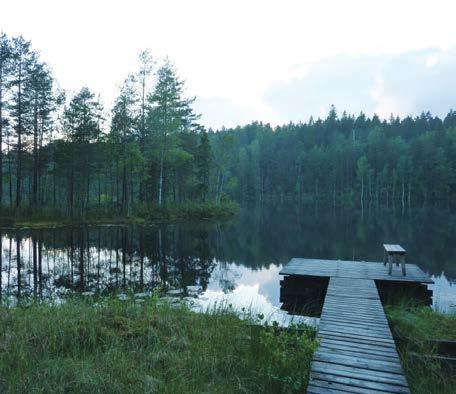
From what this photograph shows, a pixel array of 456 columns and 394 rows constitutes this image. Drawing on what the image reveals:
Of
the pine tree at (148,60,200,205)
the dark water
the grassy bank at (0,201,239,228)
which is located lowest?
the dark water

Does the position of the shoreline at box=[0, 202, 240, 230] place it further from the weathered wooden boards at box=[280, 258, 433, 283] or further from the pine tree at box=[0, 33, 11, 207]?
the weathered wooden boards at box=[280, 258, 433, 283]

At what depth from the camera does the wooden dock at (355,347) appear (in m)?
4.12

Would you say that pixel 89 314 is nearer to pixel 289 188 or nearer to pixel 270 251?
pixel 270 251

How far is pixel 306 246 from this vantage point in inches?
826

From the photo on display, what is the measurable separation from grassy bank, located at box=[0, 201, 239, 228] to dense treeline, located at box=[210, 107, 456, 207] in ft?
81.5

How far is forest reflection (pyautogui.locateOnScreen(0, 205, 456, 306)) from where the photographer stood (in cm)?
1155

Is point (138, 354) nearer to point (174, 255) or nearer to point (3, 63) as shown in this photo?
point (174, 255)

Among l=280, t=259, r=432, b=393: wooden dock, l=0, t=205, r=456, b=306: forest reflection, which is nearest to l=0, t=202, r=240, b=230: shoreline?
l=0, t=205, r=456, b=306: forest reflection

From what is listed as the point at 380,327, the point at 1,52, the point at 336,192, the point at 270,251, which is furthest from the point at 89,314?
the point at 336,192

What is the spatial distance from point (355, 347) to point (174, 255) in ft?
40.2

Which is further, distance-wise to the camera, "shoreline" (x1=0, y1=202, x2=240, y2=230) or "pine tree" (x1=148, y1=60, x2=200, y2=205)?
"pine tree" (x1=148, y1=60, x2=200, y2=205)

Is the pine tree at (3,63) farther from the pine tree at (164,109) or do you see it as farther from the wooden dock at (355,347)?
the wooden dock at (355,347)

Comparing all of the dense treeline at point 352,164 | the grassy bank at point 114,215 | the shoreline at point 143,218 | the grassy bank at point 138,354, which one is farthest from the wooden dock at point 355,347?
the dense treeline at point 352,164

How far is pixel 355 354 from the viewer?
497cm
